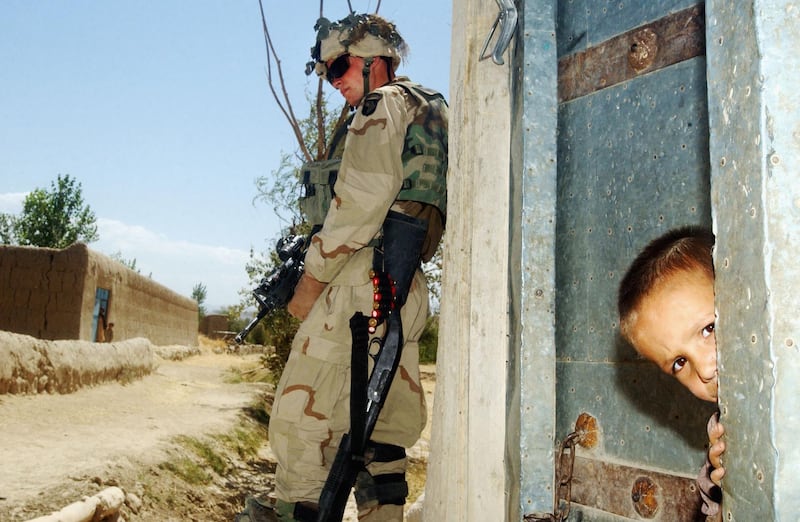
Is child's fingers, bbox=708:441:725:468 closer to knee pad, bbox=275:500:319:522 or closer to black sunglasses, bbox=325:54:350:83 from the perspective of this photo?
knee pad, bbox=275:500:319:522

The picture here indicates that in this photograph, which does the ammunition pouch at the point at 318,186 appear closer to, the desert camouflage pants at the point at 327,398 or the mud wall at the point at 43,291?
the desert camouflage pants at the point at 327,398

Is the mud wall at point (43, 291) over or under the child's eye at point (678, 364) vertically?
over

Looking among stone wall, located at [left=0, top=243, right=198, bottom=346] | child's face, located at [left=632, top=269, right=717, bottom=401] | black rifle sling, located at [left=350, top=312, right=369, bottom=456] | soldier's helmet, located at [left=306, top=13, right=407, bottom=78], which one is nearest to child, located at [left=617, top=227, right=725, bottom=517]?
child's face, located at [left=632, top=269, right=717, bottom=401]

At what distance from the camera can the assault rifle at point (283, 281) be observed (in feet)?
7.97

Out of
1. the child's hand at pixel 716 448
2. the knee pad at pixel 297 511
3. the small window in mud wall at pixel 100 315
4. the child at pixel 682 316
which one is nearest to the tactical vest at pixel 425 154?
the knee pad at pixel 297 511

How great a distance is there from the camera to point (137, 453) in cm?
453

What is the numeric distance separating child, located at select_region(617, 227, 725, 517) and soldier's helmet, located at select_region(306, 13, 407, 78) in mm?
1549

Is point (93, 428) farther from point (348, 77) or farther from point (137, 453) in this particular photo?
point (348, 77)

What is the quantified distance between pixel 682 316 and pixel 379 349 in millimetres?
1224

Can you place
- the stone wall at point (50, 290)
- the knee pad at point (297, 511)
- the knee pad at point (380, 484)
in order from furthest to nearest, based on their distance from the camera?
the stone wall at point (50, 290) < the knee pad at point (380, 484) < the knee pad at point (297, 511)

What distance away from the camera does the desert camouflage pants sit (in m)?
2.12

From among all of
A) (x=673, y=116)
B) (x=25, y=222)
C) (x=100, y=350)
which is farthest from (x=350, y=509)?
(x=25, y=222)

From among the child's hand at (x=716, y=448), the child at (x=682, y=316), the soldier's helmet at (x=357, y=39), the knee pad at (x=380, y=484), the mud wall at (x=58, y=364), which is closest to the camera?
the child's hand at (x=716, y=448)

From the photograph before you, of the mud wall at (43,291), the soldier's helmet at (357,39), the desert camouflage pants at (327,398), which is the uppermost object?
the soldier's helmet at (357,39)
